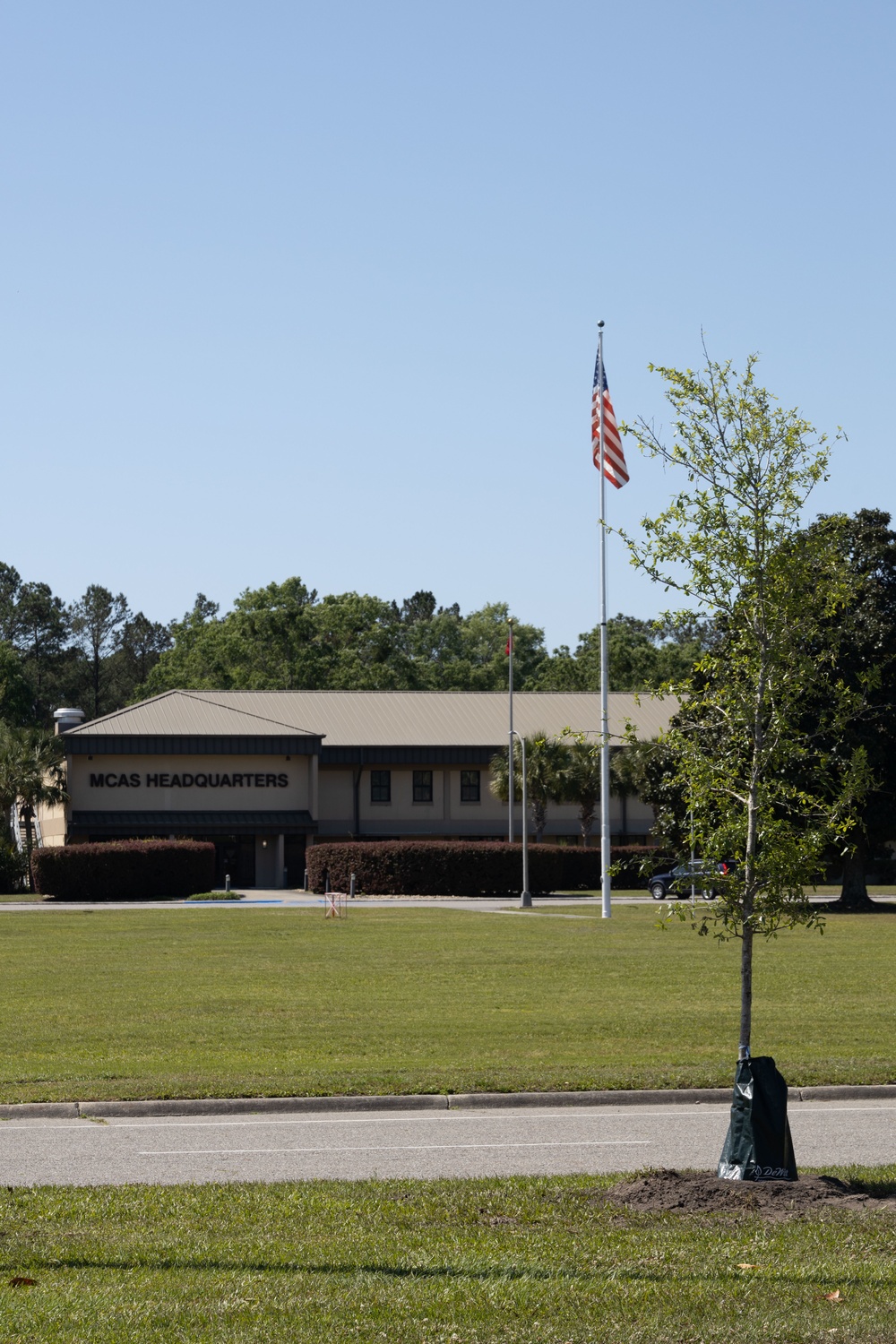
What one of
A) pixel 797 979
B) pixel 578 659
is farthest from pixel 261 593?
pixel 797 979

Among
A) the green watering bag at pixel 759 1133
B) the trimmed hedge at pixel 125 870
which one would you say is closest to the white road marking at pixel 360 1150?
the green watering bag at pixel 759 1133

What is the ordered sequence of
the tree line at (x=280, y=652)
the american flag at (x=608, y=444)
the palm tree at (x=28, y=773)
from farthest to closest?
1. the tree line at (x=280, y=652)
2. the palm tree at (x=28, y=773)
3. the american flag at (x=608, y=444)

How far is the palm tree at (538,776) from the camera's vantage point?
210 ft

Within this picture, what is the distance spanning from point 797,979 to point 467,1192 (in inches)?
651

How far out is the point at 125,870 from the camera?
56.7 metres

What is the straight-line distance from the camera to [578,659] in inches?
4451

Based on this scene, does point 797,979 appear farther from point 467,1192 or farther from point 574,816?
point 574,816

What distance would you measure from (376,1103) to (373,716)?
2434 inches

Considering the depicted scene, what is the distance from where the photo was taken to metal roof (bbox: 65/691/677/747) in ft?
221

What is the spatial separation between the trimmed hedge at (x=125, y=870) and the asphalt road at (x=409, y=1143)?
45.2 metres

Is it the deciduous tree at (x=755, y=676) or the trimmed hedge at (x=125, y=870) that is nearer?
the deciduous tree at (x=755, y=676)

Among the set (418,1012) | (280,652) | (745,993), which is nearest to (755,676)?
(745,993)

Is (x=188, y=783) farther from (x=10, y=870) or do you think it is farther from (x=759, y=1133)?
(x=759, y=1133)

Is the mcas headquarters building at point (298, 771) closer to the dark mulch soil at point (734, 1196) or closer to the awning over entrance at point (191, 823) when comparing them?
the awning over entrance at point (191, 823)
